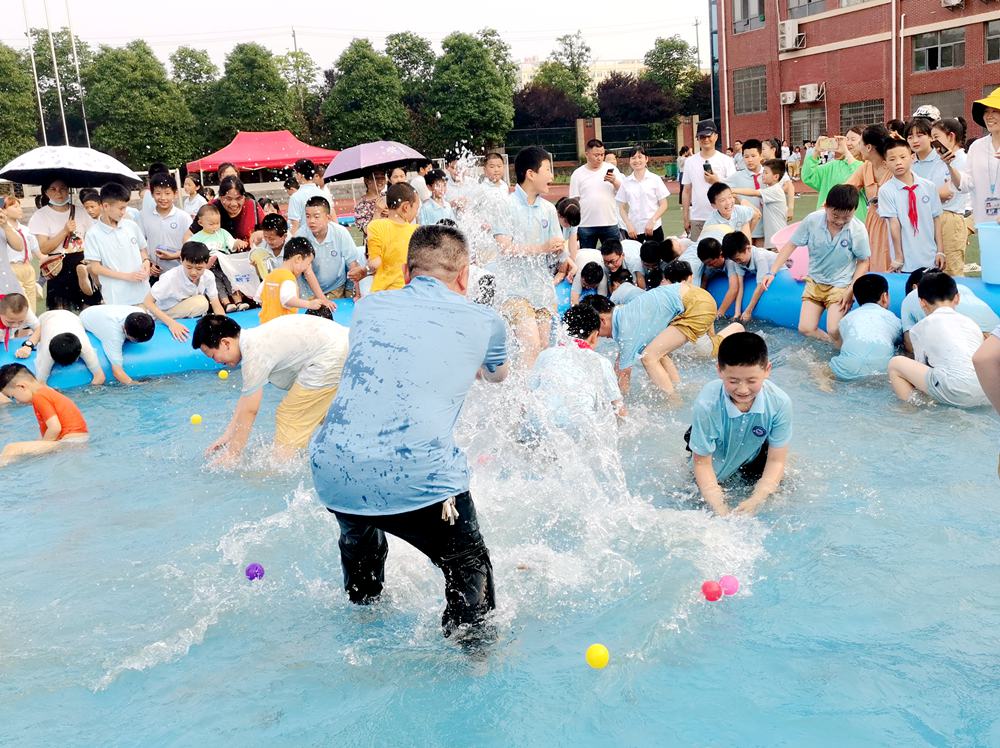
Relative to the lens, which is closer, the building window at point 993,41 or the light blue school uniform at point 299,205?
the light blue school uniform at point 299,205

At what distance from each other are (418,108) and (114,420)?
140ft

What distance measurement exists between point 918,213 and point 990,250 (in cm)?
70

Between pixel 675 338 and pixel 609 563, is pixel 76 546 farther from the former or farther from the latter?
pixel 675 338

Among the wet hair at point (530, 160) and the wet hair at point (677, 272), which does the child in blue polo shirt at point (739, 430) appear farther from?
the wet hair at point (530, 160)

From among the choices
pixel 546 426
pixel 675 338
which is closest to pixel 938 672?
pixel 546 426

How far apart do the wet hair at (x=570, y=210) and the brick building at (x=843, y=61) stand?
64.4 ft

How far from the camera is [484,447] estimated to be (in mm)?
5887

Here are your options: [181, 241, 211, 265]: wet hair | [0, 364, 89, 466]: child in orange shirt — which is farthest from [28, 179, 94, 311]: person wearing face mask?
[0, 364, 89, 466]: child in orange shirt

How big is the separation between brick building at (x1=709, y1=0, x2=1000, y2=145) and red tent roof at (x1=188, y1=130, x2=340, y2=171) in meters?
16.4

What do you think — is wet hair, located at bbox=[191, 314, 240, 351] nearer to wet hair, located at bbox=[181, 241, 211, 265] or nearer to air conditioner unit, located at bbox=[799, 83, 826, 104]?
wet hair, located at bbox=[181, 241, 211, 265]

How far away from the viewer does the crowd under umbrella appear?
9758 millimetres

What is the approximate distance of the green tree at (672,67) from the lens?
50.4 m

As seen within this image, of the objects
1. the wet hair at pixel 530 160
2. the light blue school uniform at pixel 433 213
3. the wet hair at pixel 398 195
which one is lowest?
the light blue school uniform at pixel 433 213

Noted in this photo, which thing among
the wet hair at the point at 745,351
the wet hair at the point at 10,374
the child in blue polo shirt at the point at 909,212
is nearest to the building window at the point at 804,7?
the child in blue polo shirt at the point at 909,212
